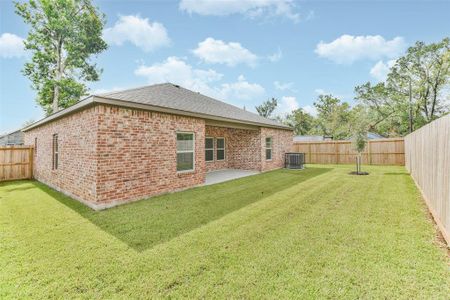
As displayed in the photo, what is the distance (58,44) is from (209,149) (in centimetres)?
1777

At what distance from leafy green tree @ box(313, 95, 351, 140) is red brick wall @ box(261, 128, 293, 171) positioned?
72.8 feet

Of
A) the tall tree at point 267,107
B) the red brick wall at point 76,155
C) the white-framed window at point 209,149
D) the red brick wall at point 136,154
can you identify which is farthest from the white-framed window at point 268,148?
the tall tree at point 267,107

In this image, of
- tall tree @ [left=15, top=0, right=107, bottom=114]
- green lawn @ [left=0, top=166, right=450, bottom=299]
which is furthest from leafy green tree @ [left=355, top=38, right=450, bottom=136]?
tall tree @ [left=15, top=0, right=107, bottom=114]

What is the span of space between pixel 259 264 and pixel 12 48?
85.3ft

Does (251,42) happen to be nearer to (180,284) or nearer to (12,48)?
(180,284)

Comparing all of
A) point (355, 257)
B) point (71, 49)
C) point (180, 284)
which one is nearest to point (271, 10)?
point (355, 257)

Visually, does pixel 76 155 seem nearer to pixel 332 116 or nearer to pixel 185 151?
pixel 185 151

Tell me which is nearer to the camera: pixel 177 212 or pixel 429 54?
pixel 177 212

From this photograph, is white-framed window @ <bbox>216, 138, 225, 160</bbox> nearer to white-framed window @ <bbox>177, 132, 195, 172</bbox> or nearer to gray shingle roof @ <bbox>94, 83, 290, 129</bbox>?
gray shingle roof @ <bbox>94, 83, 290, 129</bbox>

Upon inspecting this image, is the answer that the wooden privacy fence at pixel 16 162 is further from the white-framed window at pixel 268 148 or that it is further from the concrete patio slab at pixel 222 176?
the white-framed window at pixel 268 148

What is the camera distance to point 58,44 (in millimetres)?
18797

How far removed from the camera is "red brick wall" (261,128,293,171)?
41.4 feet

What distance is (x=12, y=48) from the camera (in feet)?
59.0

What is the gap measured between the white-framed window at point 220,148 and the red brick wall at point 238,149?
26 centimetres
